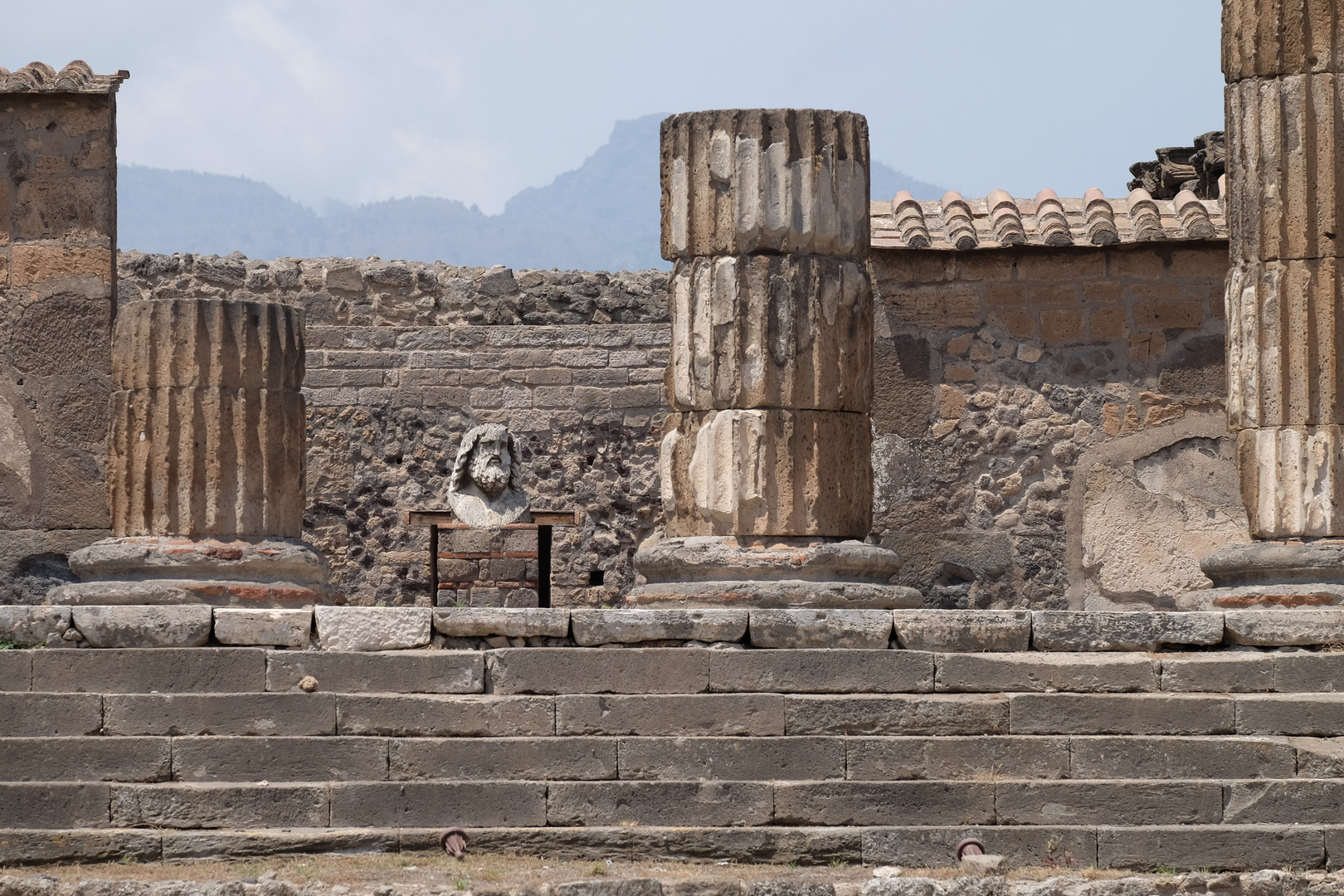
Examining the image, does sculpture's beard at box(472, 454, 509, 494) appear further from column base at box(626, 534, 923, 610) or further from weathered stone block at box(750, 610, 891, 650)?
weathered stone block at box(750, 610, 891, 650)

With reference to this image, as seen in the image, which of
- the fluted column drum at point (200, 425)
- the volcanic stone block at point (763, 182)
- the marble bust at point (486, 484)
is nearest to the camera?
the volcanic stone block at point (763, 182)

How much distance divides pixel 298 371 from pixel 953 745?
12.0 feet

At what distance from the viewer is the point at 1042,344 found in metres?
11.2

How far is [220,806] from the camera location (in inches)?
269

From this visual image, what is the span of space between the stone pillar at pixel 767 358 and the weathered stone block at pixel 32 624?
97.1 inches

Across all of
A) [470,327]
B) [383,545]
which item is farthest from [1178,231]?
[383,545]

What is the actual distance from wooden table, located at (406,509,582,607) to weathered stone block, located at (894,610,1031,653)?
203 inches

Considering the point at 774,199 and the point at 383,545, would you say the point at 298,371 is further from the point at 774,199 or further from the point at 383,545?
the point at 383,545

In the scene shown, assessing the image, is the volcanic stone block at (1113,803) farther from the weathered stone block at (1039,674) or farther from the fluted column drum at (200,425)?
the fluted column drum at (200,425)

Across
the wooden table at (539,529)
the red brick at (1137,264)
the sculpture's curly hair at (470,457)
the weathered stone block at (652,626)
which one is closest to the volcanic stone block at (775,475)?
the weathered stone block at (652,626)

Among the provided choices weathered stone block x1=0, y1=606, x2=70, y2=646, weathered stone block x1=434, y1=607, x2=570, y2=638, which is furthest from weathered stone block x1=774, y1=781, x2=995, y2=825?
weathered stone block x1=0, y1=606, x2=70, y2=646

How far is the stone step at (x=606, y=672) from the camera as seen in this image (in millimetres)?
7293

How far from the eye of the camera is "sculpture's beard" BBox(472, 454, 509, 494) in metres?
11.8

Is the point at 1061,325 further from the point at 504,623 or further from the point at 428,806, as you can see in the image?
the point at 428,806
